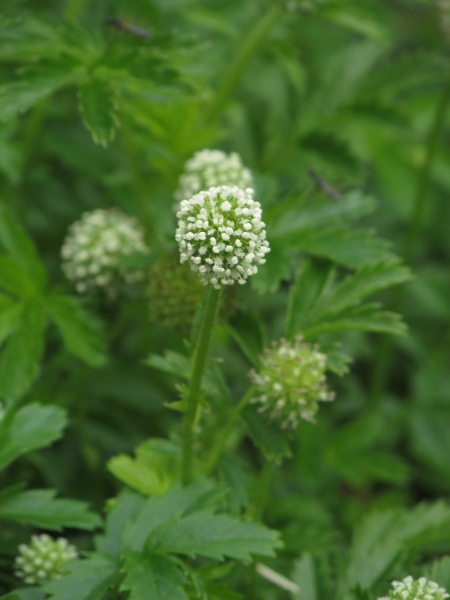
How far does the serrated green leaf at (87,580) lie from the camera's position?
1.63 meters

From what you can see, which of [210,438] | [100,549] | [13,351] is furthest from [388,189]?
[100,549]

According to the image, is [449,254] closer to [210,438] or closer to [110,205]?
[110,205]

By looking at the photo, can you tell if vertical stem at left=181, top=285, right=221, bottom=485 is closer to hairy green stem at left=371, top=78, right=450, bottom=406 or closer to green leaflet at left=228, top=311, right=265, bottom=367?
green leaflet at left=228, top=311, right=265, bottom=367

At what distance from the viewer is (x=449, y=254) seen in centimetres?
382

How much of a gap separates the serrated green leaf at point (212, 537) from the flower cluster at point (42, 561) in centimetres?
30

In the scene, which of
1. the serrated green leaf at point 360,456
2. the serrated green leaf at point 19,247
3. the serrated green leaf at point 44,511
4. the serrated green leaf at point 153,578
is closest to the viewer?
the serrated green leaf at point 153,578

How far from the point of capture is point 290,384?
1.81 m

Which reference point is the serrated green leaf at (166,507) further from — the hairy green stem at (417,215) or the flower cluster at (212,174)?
the hairy green stem at (417,215)

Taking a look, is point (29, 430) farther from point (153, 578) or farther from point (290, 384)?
point (290, 384)

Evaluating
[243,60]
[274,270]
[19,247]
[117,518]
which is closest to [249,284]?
[274,270]

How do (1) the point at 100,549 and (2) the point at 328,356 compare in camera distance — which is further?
(2) the point at 328,356

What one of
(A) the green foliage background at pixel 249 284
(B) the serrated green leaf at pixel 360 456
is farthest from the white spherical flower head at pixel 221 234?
(B) the serrated green leaf at pixel 360 456

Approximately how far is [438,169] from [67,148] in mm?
1551

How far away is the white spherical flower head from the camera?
1458 millimetres
